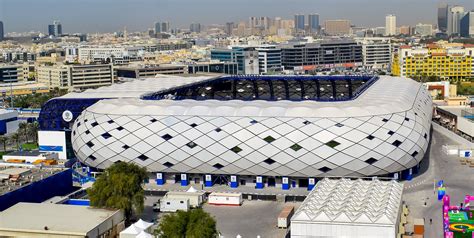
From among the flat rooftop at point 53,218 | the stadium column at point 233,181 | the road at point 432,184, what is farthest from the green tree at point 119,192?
the road at point 432,184

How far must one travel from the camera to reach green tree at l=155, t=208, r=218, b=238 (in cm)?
2136

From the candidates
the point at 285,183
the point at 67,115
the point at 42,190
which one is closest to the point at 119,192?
the point at 42,190

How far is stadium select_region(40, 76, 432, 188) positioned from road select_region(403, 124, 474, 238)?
1.13 metres

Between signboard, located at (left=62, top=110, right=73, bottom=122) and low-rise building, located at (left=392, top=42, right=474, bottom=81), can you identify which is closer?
signboard, located at (left=62, top=110, right=73, bottom=122)

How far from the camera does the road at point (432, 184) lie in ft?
93.2

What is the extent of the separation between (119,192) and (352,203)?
360 inches

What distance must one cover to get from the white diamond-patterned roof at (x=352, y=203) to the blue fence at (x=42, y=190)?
38.6 ft

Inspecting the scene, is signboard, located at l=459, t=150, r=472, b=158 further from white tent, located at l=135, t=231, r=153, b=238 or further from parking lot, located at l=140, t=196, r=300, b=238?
white tent, located at l=135, t=231, r=153, b=238

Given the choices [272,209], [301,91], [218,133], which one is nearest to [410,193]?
[272,209]

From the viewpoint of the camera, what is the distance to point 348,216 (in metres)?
23.3

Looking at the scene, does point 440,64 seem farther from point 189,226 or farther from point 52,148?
point 189,226

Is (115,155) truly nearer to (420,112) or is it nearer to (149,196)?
(149,196)

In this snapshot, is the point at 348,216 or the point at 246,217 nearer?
the point at 348,216

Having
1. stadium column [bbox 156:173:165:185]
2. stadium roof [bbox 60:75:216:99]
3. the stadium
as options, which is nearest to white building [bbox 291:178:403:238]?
the stadium
